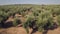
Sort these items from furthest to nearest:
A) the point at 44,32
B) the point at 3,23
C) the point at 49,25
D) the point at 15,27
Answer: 1. the point at 3,23
2. the point at 15,27
3. the point at 49,25
4. the point at 44,32

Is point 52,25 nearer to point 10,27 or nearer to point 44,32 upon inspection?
point 44,32

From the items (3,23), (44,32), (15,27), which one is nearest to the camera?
(44,32)

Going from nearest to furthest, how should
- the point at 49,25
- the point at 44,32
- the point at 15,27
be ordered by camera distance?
the point at 44,32 → the point at 49,25 → the point at 15,27

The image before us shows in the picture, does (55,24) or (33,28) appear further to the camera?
(55,24)

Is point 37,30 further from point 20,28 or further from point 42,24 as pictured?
point 20,28

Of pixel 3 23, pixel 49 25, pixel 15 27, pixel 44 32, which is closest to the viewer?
pixel 44 32

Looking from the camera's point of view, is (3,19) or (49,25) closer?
(49,25)

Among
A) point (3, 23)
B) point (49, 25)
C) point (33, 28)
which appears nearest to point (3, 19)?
point (3, 23)

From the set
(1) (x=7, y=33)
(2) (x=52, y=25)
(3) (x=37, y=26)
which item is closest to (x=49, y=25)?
(2) (x=52, y=25)
